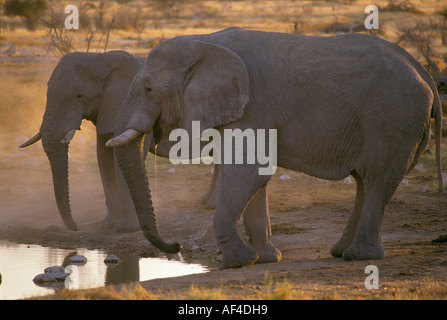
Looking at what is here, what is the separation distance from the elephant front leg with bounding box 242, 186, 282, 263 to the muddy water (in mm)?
722

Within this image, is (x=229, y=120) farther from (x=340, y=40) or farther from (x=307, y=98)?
(x=340, y=40)

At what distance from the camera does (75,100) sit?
9688 millimetres

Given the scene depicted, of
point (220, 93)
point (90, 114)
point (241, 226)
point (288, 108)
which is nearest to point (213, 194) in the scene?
point (241, 226)

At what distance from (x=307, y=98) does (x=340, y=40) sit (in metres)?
0.58

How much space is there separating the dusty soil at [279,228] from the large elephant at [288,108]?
0.53m

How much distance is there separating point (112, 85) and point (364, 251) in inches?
150

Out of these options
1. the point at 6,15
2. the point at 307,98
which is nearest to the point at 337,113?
the point at 307,98

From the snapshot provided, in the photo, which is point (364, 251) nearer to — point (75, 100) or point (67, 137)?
point (67, 137)

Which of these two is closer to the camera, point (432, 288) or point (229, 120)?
point (432, 288)

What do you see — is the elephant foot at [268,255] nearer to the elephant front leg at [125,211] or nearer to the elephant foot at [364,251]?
the elephant foot at [364,251]

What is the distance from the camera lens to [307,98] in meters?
7.22

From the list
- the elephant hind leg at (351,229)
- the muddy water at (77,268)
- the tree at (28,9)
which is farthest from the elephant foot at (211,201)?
the tree at (28,9)

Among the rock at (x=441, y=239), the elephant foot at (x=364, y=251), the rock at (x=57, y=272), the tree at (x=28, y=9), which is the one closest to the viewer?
the elephant foot at (x=364, y=251)

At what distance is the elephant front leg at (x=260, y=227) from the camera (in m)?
7.60
